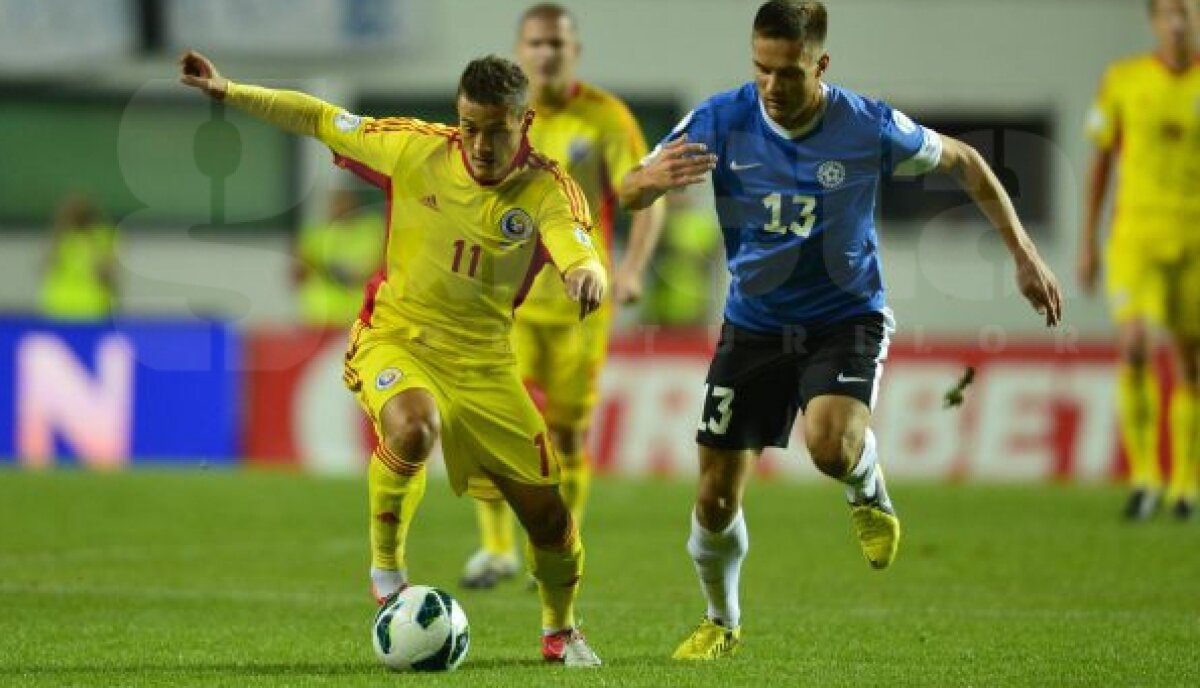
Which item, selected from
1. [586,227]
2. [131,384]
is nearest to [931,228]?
[131,384]

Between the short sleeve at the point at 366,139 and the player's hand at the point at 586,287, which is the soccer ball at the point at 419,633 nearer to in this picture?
the player's hand at the point at 586,287

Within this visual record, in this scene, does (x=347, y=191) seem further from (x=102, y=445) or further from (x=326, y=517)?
(x=326, y=517)

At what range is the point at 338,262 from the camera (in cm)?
2172

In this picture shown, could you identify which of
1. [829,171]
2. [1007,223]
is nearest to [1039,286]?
[1007,223]

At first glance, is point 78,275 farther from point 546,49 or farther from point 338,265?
point 546,49

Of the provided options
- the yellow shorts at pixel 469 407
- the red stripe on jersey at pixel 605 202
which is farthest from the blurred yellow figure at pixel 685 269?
the yellow shorts at pixel 469 407

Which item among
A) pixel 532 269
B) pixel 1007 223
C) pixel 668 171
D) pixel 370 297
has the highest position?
pixel 668 171

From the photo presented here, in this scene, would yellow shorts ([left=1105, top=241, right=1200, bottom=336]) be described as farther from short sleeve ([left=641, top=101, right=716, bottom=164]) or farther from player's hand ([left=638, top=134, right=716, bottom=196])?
player's hand ([left=638, top=134, right=716, bottom=196])

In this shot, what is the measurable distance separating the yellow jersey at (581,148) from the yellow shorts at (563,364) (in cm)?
8

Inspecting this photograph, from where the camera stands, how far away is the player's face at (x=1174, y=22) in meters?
13.1

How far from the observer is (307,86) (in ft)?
78.1

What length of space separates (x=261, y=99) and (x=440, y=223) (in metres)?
0.76

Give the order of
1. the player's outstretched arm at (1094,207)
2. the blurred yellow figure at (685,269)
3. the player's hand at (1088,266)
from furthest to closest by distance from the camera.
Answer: the blurred yellow figure at (685,269) → the player's outstretched arm at (1094,207) → the player's hand at (1088,266)

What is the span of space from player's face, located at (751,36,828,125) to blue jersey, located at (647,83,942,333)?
157mm
